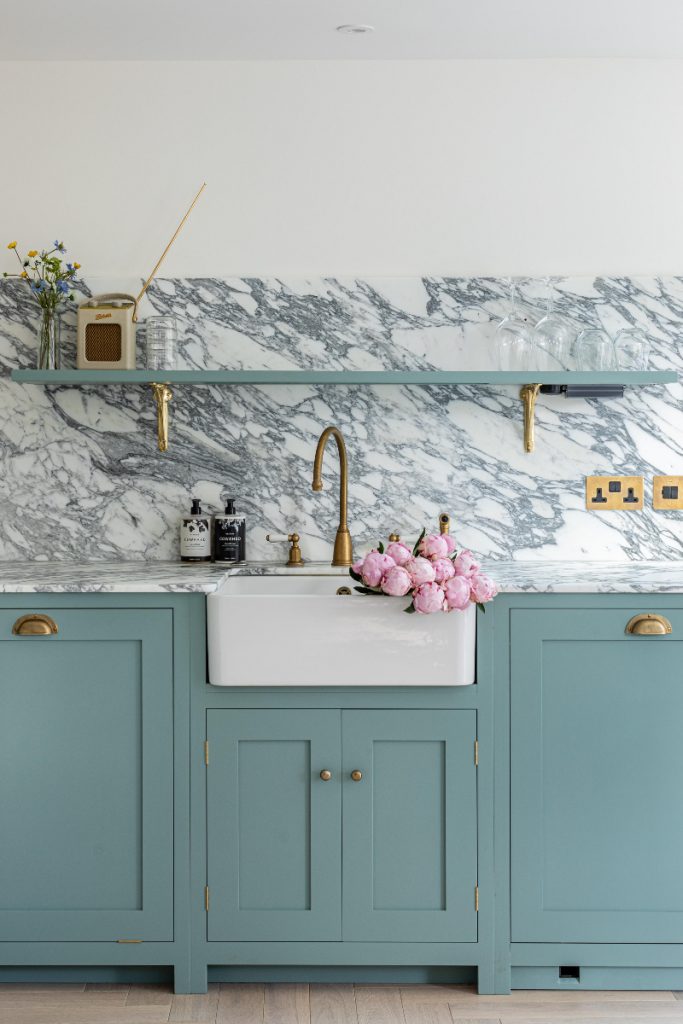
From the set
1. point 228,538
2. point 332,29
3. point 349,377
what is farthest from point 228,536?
point 332,29

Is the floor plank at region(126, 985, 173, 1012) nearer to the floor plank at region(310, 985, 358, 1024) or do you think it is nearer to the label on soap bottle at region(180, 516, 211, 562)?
the floor plank at region(310, 985, 358, 1024)

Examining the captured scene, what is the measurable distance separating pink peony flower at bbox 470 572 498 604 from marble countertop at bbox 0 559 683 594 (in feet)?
0.29

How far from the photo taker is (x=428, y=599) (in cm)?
206

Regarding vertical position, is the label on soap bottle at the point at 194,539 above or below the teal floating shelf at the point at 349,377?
below

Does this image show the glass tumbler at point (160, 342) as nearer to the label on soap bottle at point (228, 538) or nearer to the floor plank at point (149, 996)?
the label on soap bottle at point (228, 538)

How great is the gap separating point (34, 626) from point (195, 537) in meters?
0.59

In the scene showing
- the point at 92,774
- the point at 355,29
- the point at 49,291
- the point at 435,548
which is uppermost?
the point at 355,29

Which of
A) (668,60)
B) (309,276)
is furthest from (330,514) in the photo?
(668,60)

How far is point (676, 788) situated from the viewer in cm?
220

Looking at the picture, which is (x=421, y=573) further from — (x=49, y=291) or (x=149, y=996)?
(x=49, y=291)

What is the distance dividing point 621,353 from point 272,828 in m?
1.57

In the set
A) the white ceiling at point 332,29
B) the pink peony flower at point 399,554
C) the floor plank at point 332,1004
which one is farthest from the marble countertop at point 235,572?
the white ceiling at point 332,29

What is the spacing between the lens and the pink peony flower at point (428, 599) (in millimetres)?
2061

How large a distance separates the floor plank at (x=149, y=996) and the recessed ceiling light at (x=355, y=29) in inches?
96.5
